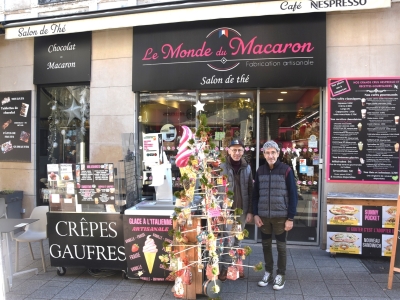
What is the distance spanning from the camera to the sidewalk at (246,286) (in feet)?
13.3

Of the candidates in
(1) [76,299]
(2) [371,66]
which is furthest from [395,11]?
(1) [76,299]

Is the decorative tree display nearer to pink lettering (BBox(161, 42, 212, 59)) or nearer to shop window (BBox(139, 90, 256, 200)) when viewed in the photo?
shop window (BBox(139, 90, 256, 200))

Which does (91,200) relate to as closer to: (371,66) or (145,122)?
(145,122)

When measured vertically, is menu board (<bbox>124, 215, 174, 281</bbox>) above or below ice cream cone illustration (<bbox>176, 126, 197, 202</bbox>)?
Result: below

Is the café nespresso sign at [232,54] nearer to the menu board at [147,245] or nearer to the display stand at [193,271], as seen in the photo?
the menu board at [147,245]

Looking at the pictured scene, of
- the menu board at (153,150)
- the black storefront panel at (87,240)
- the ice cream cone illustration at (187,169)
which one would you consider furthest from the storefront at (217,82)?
Answer: the ice cream cone illustration at (187,169)

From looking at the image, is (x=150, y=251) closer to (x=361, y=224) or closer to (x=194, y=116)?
(x=194, y=116)

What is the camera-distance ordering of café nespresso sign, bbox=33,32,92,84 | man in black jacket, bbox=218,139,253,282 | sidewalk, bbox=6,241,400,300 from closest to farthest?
sidewalk, bbox=6,241,400,300
man in black jacket, bbox=218,139,253,282
café nespresso sign, bbox=33,32,92,84

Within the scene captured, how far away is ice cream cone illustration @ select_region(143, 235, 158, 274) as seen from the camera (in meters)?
4.28

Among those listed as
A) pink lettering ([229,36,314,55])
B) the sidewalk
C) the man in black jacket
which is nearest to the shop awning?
pink lettering ([229,36,314,55])

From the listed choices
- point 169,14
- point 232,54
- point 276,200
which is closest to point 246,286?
point 276,200

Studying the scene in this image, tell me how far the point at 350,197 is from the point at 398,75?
7.19 feet

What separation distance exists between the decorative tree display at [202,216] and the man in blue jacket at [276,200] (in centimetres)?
48

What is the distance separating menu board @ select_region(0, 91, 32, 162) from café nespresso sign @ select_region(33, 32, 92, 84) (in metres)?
0.58
